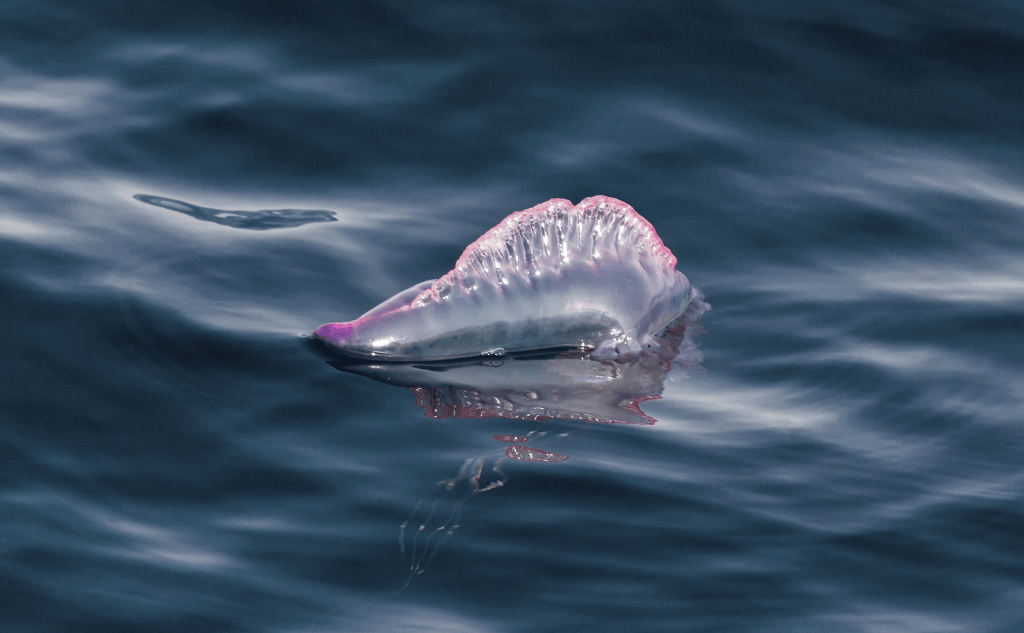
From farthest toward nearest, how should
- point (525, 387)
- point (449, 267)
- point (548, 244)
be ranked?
point (449, 267)
point (548, 244)
point (525, 387)

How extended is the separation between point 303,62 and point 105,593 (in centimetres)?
445

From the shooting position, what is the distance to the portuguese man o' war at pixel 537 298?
15.0 feet

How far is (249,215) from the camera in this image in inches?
230

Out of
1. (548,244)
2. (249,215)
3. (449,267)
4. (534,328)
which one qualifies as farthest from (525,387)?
(249,215)

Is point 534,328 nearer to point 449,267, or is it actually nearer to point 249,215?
point 449,267

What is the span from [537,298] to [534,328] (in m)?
0.12

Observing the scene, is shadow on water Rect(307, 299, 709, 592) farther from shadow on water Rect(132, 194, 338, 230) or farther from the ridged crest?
shadow on water Rect(132, 194, 338, 230)

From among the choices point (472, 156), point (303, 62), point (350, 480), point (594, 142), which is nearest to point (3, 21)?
point (303, 62)

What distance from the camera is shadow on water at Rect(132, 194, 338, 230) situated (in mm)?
5758

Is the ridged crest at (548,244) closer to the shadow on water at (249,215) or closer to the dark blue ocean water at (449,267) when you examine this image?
the dark blue ocean water at (449,267)

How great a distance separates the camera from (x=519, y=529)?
12.6ft

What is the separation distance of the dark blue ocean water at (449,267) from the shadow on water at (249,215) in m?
0.03

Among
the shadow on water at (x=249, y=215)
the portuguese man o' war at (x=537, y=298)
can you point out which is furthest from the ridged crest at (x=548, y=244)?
the shadow on water at (x=249, y=215)

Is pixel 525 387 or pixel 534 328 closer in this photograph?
pixel 525 387
